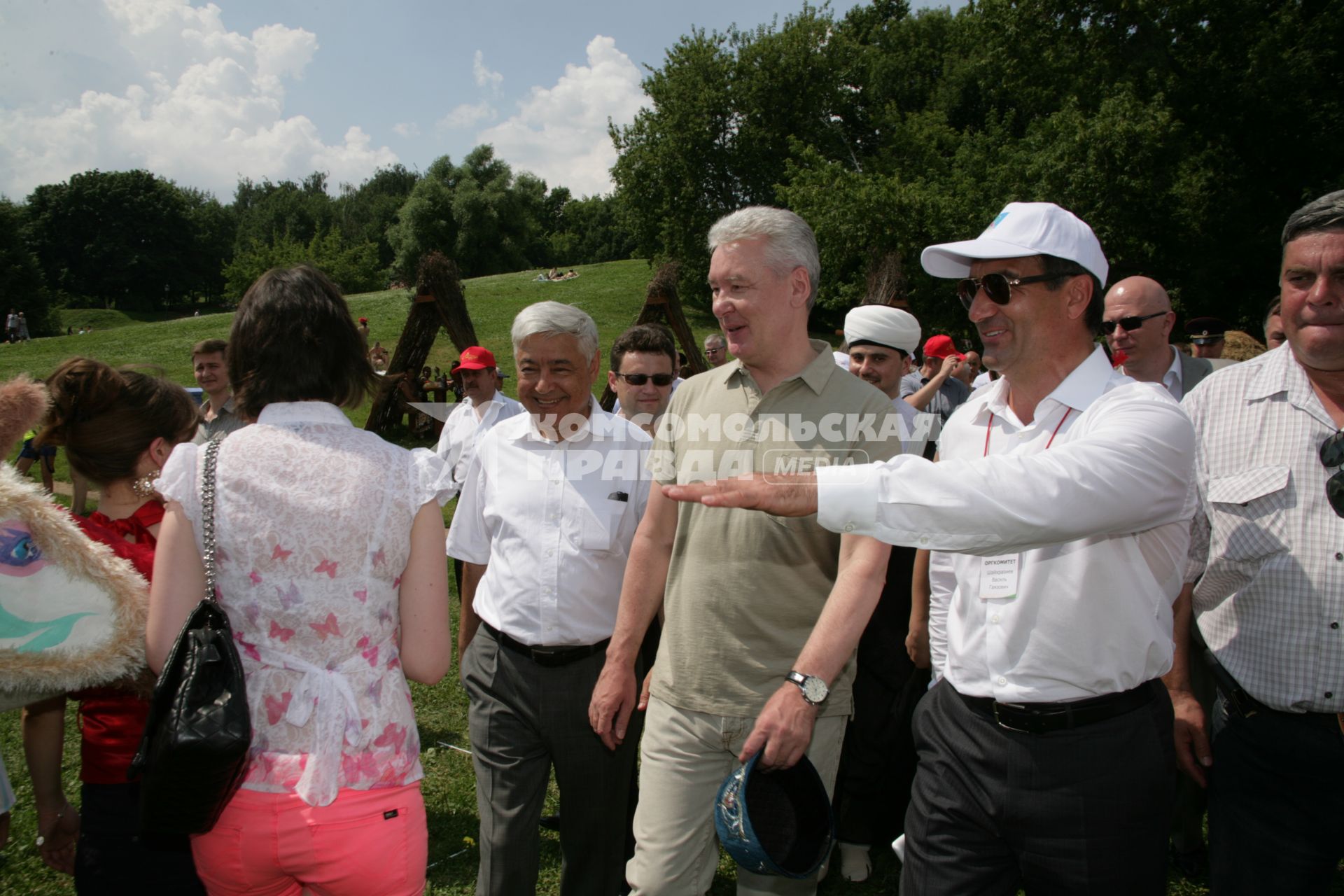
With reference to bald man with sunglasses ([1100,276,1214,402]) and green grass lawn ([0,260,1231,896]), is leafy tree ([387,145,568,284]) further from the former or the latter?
bald man with sunglasses ([1100,276,1214,402])

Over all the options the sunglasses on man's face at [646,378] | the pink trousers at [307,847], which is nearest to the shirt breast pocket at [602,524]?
the pink trousers at [307,847]

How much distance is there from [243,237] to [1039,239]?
93.1 meters

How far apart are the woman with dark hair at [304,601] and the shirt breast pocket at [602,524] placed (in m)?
0.99

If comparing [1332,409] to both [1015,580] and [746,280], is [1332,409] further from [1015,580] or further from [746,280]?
[746,280]

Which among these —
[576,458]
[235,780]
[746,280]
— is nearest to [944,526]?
[746,280]

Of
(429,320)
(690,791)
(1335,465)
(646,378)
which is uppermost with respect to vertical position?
(429,320)

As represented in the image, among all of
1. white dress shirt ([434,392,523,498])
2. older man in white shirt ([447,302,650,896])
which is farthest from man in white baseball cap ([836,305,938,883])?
white dress shirt ([434,392,523,498])

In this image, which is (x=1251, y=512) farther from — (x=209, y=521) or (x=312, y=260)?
(x=312, y=260)

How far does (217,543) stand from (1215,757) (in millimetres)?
2763

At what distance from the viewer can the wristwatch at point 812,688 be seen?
2070mm

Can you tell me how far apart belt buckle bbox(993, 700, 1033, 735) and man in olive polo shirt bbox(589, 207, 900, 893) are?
1.31 feet

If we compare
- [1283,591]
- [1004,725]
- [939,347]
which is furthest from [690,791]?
[939,347]

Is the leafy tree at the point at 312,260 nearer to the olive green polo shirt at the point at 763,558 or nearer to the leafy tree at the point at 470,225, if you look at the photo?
the leafy tree at the point at 470,225

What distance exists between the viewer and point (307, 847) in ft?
5.82
